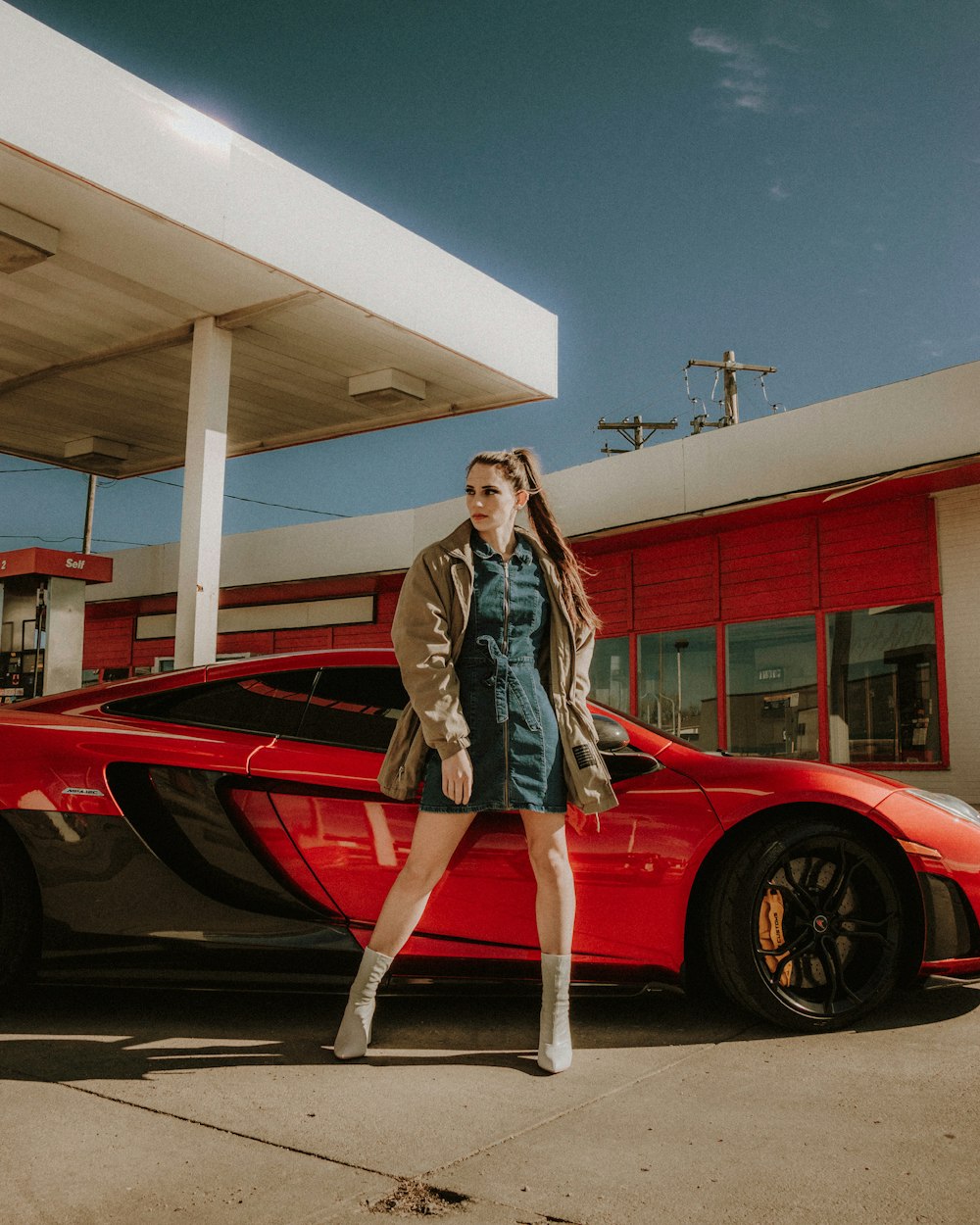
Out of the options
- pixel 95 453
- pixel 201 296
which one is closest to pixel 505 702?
pixel 201 296

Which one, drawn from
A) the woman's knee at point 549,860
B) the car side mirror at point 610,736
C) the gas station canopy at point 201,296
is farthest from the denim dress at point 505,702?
the gas station canopy at point 201,296

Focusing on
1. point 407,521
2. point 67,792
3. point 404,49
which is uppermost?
point 404,49

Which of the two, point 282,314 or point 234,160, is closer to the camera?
point 234,160

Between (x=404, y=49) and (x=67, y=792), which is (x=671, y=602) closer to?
(x=404, y=49)

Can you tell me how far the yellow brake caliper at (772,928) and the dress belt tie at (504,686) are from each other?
0.98 metres

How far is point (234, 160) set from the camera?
820 cm

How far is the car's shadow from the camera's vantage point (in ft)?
9.95

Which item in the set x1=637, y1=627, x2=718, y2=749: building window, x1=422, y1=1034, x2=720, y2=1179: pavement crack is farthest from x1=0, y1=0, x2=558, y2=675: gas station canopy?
x1=422, y1=1034, x2=720, y2=1179: pavement crack

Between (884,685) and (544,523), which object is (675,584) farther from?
(544,523)

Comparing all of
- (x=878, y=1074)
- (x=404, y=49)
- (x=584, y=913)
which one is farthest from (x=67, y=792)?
(x=404, y=49)

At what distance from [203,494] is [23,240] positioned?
8.70ft

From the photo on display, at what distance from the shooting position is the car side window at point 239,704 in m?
3.48

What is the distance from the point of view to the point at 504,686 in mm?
3029

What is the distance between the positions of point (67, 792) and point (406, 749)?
44.1 inches
